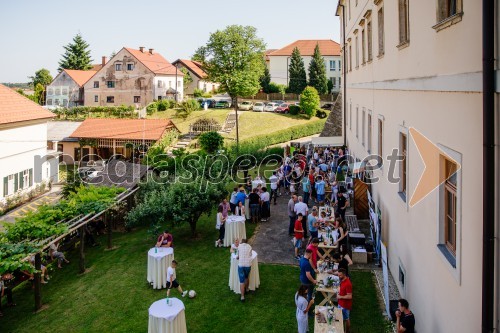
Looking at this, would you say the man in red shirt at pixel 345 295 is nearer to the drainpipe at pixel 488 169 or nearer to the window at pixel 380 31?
the drainpipe at pixel 488 169

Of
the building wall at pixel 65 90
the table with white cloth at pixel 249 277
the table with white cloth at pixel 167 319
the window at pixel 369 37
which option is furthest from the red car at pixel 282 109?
the table with white cloth at pixel 167 319

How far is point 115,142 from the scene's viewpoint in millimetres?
44844

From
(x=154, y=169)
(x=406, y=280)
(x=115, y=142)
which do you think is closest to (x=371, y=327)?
(x=406, y=280)

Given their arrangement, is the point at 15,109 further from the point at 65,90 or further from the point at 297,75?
the point at 297,75

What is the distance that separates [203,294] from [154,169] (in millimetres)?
11888

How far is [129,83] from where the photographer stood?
213 ft

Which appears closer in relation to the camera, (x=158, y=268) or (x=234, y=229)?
(x=158, y=268)

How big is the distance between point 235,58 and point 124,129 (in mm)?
22512

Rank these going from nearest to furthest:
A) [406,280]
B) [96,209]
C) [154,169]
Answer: [406,280] < [96,209] < [154,169]

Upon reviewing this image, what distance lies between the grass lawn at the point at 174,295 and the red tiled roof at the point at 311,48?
224 ft

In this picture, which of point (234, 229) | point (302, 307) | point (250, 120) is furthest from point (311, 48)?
point (302, 307)

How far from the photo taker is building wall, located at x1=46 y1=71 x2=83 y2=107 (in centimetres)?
7050

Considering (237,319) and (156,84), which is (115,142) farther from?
(237,319)

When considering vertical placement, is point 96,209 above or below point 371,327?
above
